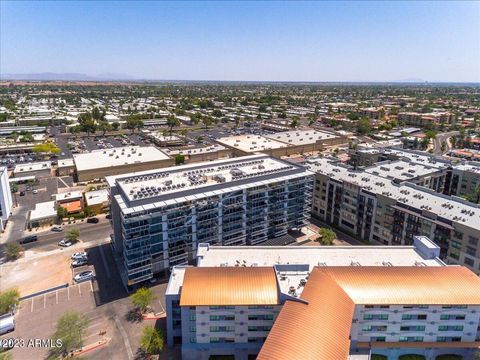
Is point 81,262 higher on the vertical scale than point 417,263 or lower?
lower

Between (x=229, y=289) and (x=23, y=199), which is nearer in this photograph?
(x=229, y=289)

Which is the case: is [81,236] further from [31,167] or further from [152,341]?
[31,167]

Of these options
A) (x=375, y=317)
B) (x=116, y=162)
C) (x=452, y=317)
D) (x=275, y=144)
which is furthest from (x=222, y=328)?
(x=275, y=144)

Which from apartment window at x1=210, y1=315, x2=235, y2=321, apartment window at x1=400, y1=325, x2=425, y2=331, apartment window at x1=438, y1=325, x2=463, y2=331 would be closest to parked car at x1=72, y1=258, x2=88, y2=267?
apartment window at x1=210, y1=315, x2=235, y2=321

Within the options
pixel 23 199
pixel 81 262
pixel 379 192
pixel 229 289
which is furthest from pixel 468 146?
pixel 23 199

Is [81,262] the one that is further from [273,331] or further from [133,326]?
[273,331]
